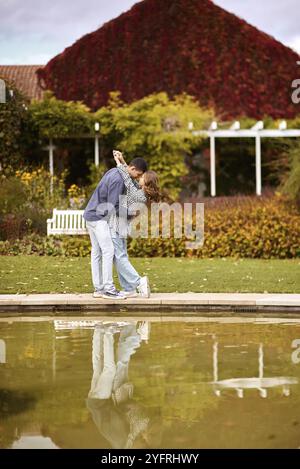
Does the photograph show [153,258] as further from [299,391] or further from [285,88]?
[285,88]

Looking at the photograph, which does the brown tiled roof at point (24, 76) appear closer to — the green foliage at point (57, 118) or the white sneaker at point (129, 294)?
the green foliage at point (57, 118)

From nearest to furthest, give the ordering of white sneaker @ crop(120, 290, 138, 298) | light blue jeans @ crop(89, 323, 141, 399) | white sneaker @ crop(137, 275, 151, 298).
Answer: light blue jeans @ crop(89, 323, 141, 399)
white sneaker @ crop(137, 275, 151, 298)
white sneaker @ crop(120, 290, 138, 298)

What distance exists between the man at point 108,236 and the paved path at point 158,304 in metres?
0.22

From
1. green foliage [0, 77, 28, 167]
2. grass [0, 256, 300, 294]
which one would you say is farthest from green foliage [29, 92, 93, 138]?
grass [0, 256, 300, 294]

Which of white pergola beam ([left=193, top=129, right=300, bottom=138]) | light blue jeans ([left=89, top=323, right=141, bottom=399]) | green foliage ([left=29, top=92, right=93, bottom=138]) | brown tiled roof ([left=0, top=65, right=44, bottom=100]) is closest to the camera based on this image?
light blue jeans ([left=89, top=323, right=141, bottom=399])

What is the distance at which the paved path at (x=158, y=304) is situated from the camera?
10258mm

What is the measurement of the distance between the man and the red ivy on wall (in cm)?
1646

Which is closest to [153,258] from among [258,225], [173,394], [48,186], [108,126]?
[258,225]

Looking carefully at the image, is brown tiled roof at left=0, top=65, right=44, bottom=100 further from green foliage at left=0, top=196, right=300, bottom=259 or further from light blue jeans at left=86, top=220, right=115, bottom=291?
light blue jeans at left=86, top=220, right=115, bottom=291

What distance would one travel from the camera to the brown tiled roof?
33906 mm

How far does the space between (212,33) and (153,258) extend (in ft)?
40.3

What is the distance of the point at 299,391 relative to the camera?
609 centimetres

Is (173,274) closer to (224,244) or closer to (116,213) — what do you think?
(116,213)

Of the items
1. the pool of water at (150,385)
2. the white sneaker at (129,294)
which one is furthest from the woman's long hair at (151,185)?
the pool of water at (150,385)
